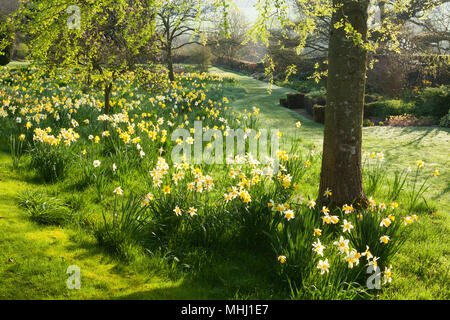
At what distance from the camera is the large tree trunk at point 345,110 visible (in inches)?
152

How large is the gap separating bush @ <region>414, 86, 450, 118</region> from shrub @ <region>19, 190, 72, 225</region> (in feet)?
45.4

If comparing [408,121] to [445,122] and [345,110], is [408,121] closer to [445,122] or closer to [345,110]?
[445,122]

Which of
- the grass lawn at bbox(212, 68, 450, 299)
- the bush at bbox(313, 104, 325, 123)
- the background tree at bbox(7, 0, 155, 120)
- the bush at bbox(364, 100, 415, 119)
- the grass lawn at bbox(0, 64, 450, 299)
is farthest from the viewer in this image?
the bush at bbox(364, 100, 415, 119)

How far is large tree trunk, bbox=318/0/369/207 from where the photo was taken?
3859 millimetres

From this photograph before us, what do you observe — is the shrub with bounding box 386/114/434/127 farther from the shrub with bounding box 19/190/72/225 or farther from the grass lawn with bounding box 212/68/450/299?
the shrub with bounding box 19/190/72/225

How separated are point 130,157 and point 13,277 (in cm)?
276

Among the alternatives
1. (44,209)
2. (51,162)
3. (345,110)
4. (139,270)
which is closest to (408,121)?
(345,110)

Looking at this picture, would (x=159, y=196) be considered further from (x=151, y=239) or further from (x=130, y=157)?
(x=130, y=157)

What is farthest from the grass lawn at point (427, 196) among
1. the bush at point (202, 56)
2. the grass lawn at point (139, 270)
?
the bush at point (202, 56)

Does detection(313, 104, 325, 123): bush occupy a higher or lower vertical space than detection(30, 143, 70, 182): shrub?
higher

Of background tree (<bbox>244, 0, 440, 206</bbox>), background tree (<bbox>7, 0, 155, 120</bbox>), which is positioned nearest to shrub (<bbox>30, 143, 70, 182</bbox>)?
background tree (<bbox>7, 0, 155, 120</bbox>)

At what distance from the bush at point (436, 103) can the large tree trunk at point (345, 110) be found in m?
11.3
